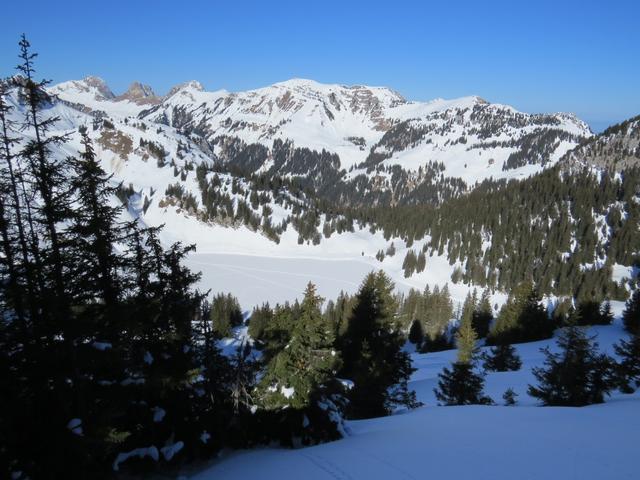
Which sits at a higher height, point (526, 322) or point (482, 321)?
point (526, 322)

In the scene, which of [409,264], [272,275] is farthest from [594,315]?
[272,275]

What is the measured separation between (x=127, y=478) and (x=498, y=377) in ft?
97.7

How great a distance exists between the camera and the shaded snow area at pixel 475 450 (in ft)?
37.9

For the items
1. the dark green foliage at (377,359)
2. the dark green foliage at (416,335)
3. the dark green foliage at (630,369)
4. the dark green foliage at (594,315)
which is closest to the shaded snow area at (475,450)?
the dark green foliage at (630,369)

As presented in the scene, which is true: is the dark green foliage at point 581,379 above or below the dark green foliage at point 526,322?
above

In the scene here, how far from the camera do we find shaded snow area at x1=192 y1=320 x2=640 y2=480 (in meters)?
11.6

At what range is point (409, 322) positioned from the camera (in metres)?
84.3

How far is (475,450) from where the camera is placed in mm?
13469

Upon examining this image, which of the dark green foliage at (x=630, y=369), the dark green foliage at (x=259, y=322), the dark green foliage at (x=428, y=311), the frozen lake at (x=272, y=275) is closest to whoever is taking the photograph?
the dark green foliage at (x=630, y=369)

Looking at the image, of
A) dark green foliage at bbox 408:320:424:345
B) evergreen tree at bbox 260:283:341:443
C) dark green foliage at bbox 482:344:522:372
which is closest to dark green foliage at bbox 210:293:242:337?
dark green foliage at bbox 408:320:424:345

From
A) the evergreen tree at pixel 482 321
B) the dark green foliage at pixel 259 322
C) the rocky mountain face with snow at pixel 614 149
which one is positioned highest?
the rocky mountain face with snow at pixel 614 149

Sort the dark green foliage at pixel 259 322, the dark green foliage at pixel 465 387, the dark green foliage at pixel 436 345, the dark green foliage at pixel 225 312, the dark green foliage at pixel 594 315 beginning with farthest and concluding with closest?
1. the dark green foliage at pixel 225 312
2. the dark green foliage at pixel 259 322
3. the dark green foliage at pixel 436 345
4. the dark green foliage at pixel 594 315
5. the dark green foliage at pixel 465 387

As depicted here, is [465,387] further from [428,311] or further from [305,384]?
[428,311]

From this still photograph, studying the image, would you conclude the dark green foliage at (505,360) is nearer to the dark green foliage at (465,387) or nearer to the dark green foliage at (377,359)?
the dark green foliage at (465,387)
